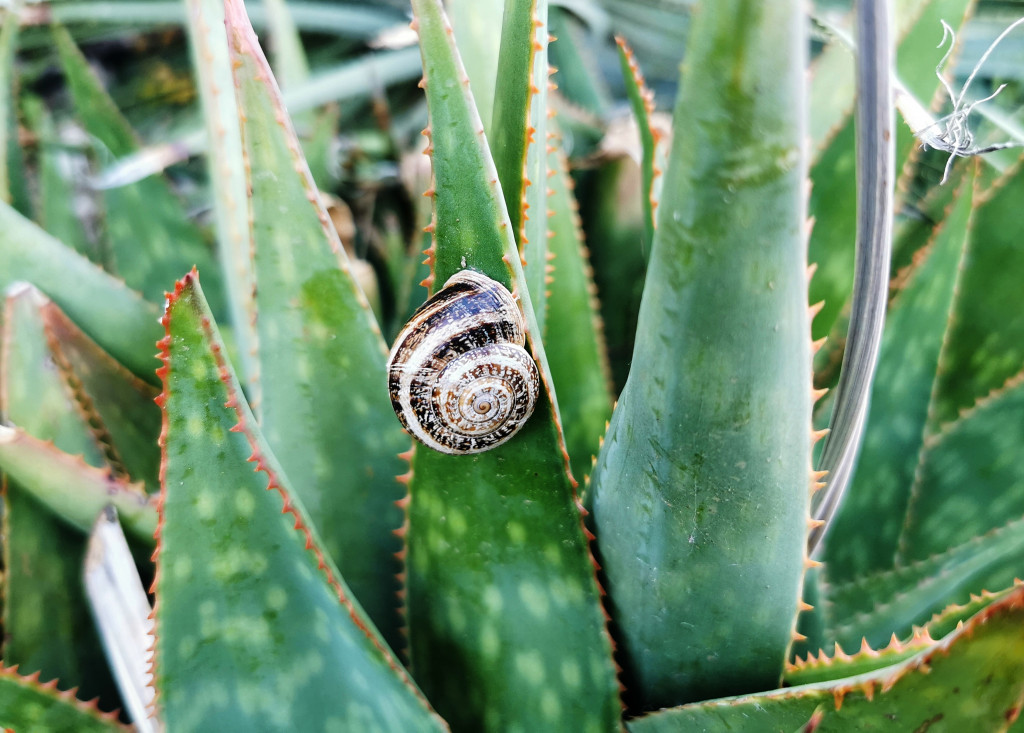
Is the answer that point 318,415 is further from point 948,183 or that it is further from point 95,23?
point 95,23

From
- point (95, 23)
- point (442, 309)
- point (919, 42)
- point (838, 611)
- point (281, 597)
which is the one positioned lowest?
point (838, 611)

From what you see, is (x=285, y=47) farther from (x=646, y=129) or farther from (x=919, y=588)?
(x=919, y=588)

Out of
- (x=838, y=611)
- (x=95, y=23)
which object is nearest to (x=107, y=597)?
(x=838, y=611)

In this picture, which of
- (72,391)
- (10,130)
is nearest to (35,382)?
(72,391)

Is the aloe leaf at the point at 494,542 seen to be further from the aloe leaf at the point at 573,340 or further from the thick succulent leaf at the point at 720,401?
the aloe leaf at the point at 573,340

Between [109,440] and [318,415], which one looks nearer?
[318,415]

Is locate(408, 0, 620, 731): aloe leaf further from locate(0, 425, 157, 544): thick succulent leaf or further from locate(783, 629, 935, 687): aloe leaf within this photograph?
locate(0, 425, 157, 544): thick succulent leaf
